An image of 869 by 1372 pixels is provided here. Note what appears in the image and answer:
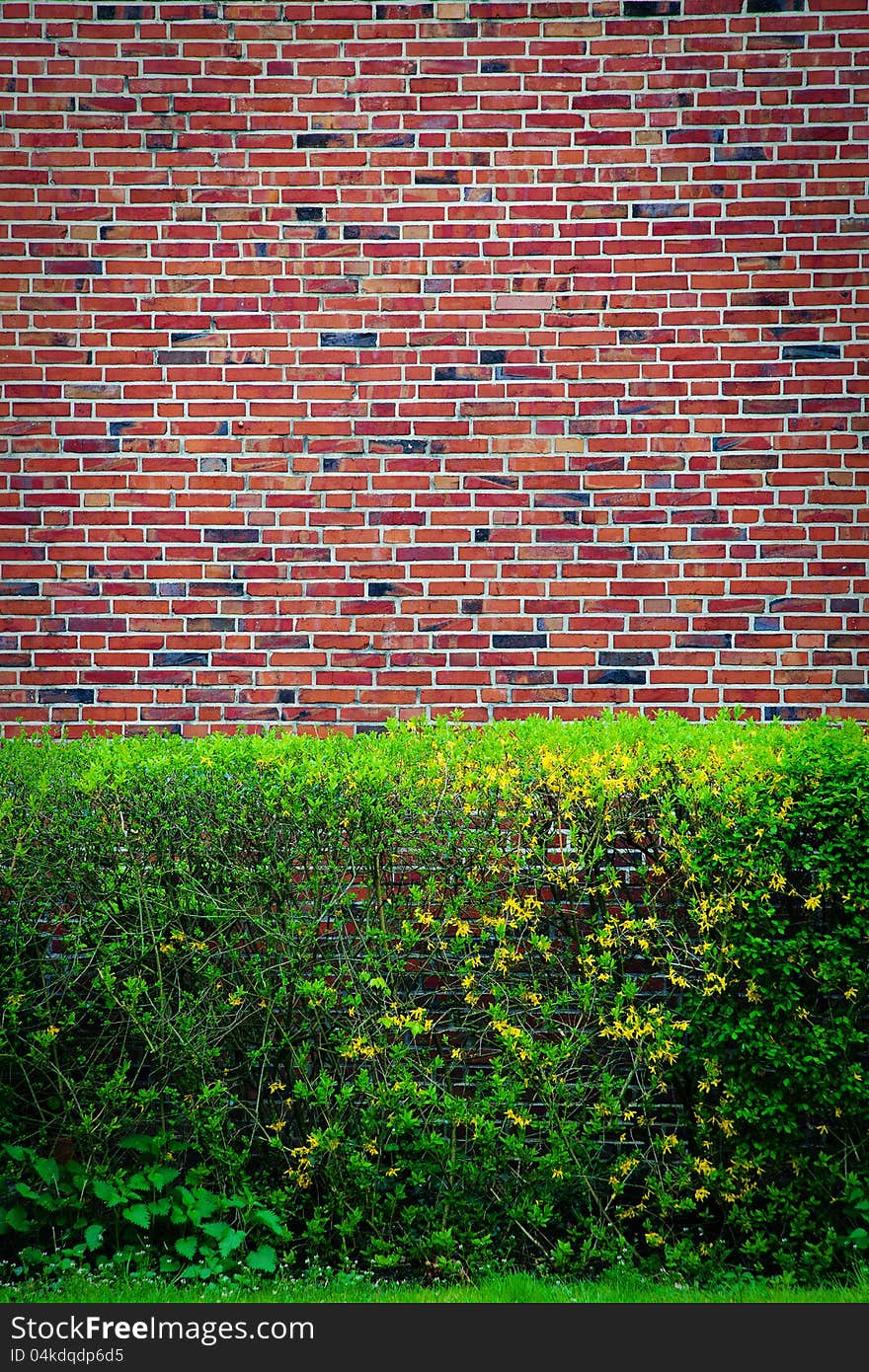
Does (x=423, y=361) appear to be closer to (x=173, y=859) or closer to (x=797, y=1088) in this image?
(x=173, y=859)

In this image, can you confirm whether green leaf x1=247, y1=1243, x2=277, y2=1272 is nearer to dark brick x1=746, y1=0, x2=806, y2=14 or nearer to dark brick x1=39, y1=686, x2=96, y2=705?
dark brick x1=39, y1=686, x2=96, y2=705

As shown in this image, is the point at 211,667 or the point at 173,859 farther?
the point at 211,667

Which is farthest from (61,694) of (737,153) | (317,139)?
(737,153)

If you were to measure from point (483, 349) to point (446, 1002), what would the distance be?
8.75 ft

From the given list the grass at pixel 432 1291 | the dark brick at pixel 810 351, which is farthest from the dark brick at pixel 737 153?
the grass at pixel 432 1291

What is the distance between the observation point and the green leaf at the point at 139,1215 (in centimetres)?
329

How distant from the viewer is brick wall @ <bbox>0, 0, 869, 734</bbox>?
4277mm

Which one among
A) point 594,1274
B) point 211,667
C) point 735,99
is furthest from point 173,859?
point 735,99

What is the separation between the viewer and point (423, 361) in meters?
4.31

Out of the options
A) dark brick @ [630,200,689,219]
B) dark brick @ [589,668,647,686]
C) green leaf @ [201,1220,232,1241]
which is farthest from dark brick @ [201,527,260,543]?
green leaf @ [201,1220,232,1241]

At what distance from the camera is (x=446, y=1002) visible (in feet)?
11.2

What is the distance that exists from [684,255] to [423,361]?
1199 millimetres

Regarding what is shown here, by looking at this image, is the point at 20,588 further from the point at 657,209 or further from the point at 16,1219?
the point at 657,209

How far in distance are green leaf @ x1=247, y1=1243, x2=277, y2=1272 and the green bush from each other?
0.07m
